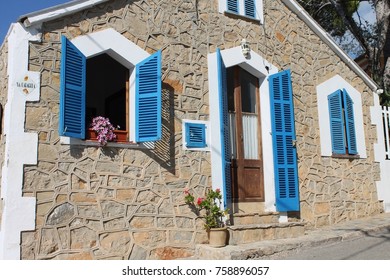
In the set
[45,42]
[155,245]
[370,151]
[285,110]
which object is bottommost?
[155,245]

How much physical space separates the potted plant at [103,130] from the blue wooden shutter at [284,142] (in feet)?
10.5

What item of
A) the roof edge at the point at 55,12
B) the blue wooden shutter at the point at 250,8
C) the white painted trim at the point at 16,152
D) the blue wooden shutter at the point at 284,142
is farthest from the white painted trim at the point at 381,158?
the white painted trim at the point at 16,152

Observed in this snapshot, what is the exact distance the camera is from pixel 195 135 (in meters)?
7.09

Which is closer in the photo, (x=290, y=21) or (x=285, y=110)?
(x=285, y=110)

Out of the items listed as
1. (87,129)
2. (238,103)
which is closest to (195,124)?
(238,103)

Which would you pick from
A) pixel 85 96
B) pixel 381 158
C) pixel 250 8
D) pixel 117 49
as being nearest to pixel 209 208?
pixel 85 96

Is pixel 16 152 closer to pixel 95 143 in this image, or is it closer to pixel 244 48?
pixel 95 143

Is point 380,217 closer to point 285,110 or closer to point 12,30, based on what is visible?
point 285,110

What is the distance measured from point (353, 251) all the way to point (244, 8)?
4.89 metres

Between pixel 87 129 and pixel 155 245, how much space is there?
2.03 meters

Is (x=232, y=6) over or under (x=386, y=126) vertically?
over

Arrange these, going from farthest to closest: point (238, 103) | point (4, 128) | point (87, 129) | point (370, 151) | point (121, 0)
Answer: point (370, 151)
point (238, 103)
point (121, 0)
point (87, 129)
point (4, 128)

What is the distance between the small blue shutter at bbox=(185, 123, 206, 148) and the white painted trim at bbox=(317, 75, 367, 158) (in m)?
2.98

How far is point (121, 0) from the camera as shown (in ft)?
22.1
